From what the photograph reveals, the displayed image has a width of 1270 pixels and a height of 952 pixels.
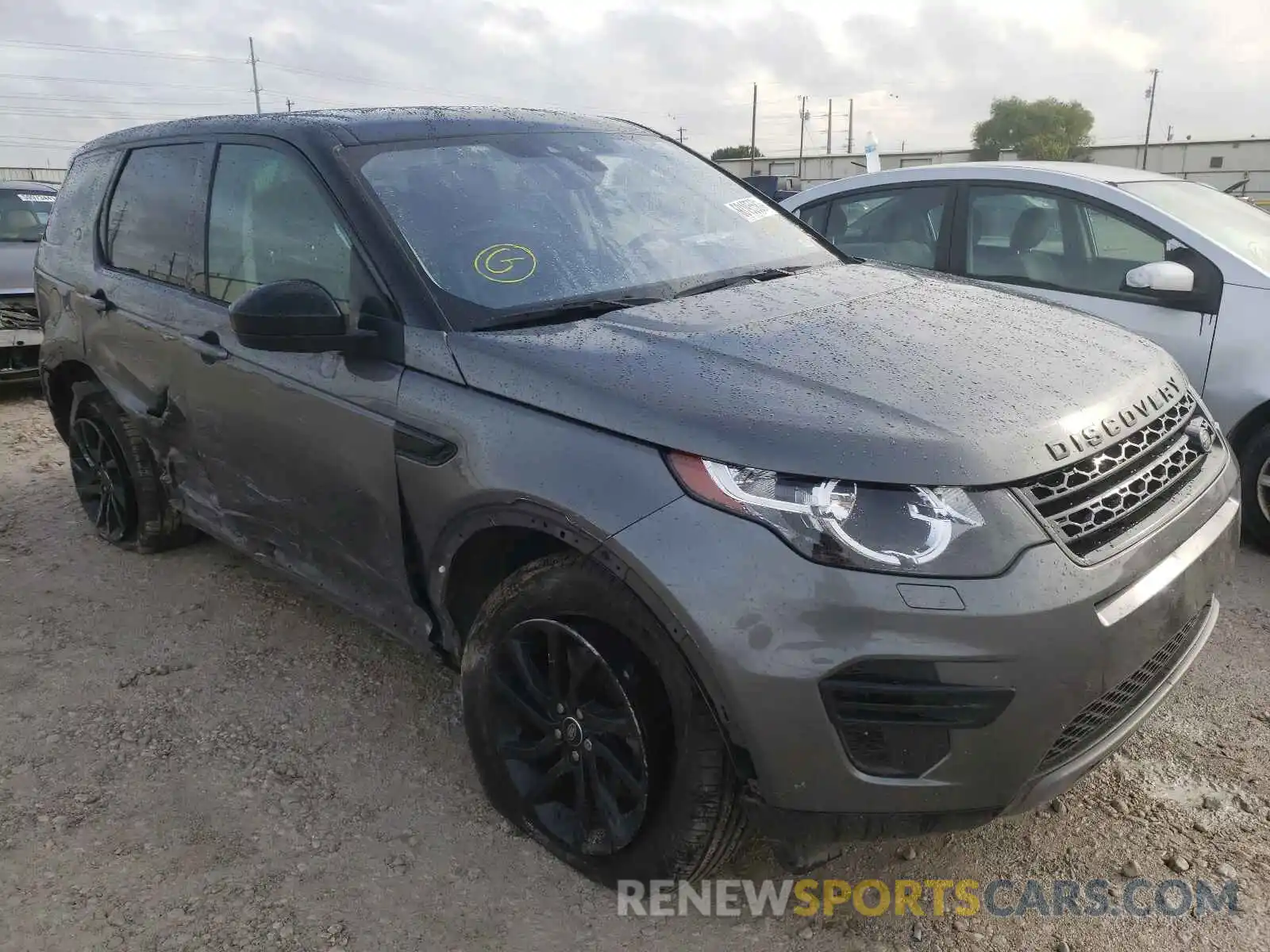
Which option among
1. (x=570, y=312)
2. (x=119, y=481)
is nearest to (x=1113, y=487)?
(x=570, y=312)

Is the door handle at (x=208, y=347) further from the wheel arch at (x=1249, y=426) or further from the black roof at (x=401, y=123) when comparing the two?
the wheel arch at (x=1249, y=426)

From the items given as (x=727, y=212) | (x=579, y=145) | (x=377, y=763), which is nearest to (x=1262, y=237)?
(x=727, y=212)

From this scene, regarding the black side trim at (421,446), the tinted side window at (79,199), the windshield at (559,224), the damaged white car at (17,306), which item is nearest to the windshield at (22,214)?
the damaged white car at (17,306)

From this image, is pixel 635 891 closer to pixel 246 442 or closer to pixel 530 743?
pixel 530 743

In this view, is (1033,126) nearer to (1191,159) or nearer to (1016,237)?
(1191,159)

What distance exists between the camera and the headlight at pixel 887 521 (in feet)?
6.08

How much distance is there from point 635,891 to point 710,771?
0.50 m

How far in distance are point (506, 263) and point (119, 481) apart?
2.54 meters

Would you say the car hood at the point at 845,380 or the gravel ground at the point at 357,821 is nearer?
the car hood at the point at 845,380

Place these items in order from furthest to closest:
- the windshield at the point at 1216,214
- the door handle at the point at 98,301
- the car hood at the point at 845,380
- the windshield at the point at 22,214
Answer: the windshield at the point at 22,214
the windshield at the point at 1216,214
the door handle at the point at 98,301
the car hood at the point at 845,380

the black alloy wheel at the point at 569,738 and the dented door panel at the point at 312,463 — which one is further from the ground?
the dented door panel at the point at 312,463

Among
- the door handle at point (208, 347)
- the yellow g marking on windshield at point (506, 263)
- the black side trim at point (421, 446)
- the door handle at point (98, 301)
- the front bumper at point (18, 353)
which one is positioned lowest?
the front bumper at point (18, 353)

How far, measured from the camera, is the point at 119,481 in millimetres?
4285

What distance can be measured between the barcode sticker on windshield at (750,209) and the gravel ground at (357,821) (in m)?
1.87
